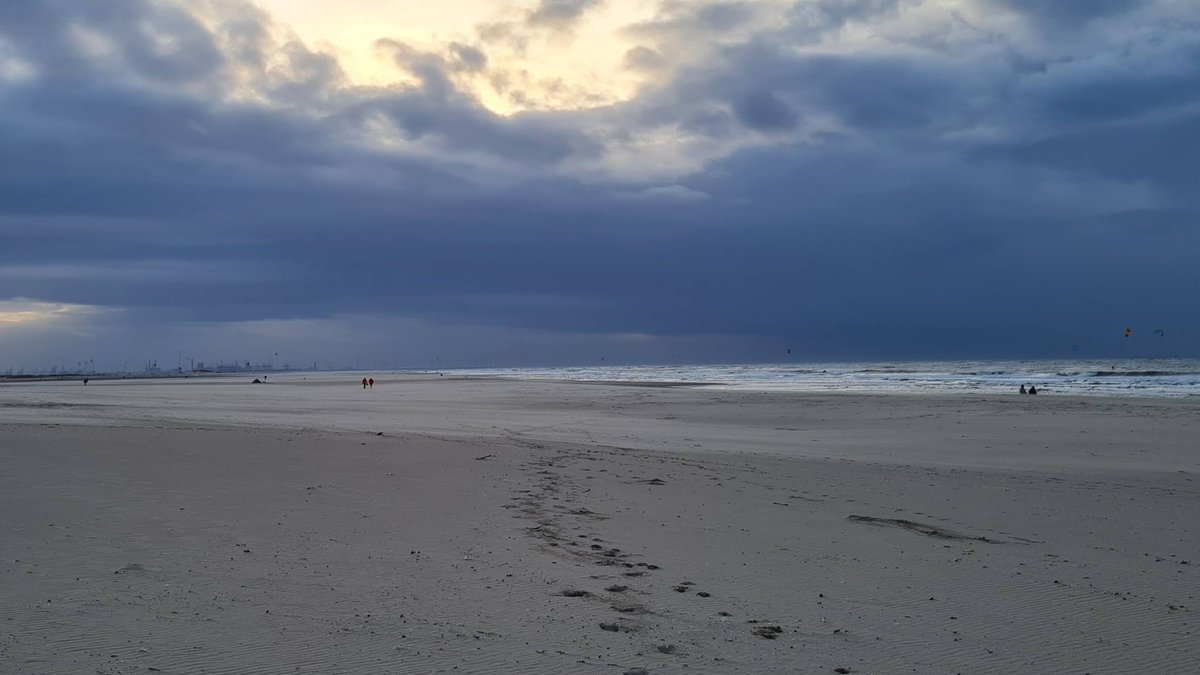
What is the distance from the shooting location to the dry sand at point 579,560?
18.2 ft

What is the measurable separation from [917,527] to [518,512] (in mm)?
5224

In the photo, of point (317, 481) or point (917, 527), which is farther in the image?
point (317, 481)

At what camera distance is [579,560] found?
26.1 ft

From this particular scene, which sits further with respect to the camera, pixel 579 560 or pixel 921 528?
pixel 921 528

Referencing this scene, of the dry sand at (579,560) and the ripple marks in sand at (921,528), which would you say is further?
the ripple marks in sand at (921,528)

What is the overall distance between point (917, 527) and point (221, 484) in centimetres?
998

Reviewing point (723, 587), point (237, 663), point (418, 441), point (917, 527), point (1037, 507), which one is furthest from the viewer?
point (418, 441)

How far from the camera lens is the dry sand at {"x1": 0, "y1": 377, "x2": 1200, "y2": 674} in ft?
18.2

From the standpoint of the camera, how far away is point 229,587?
668 centimetres

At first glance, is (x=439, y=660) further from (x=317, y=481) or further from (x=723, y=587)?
(x=317, y=481)

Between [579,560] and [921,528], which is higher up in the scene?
[579,560]

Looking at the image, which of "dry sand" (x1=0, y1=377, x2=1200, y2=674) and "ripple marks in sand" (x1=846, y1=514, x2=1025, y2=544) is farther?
"ripple marks in sand" (x1=846, y1=514, x2=1025, y2=544)

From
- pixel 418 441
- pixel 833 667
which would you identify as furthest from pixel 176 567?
pixel 418 441

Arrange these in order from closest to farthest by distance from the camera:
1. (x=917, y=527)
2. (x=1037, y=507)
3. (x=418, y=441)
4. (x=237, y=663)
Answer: (x=237, y=663) → (x=917, y=527) → (x=1037, y=507) → (x=418, y=441)
